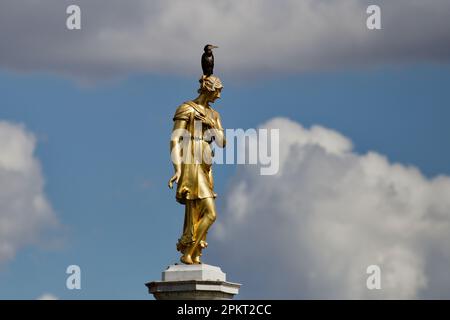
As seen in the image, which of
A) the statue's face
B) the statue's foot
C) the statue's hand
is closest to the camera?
the statue's hand

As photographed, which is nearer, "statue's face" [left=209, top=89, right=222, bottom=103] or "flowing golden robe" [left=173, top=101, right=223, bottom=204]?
"flowing golden robe" [left=173, top=101, right=223, bottom=204]

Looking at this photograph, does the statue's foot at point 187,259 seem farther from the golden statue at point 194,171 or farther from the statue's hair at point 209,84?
the statue's hair at point 209,84

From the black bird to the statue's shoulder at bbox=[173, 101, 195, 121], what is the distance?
1209 mm

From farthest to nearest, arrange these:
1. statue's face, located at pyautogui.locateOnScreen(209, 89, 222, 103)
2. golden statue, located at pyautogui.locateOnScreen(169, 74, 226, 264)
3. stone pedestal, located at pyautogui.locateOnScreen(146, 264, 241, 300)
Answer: statue's face, located at pyautogui.locateOnScreen(209, 89, 222, 103) < golden statue, located at pyautogui.locateOnScreen(169, 74, 226, 264) < stone pedestal, located at pyautogui.locateOnScreen(146, 264, 241, 300)

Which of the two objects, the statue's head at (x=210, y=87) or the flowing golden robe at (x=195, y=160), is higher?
the statue's head at (x=210, y=87)

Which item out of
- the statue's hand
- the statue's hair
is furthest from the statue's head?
the statue's hand

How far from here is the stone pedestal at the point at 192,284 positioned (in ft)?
161

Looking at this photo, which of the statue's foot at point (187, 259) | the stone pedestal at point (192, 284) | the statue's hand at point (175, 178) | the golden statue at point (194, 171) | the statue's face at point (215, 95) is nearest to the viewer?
the stone pedestal at point (192, 284)

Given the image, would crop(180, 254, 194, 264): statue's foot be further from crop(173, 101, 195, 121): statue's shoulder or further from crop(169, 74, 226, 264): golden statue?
crop(173, 101, 195, 121): statue's shoulder

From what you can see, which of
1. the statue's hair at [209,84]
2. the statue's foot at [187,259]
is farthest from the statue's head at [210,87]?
the statue's foot at [187,259]

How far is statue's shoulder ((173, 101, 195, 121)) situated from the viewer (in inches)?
1987

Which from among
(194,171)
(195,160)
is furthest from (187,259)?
(195,160)
